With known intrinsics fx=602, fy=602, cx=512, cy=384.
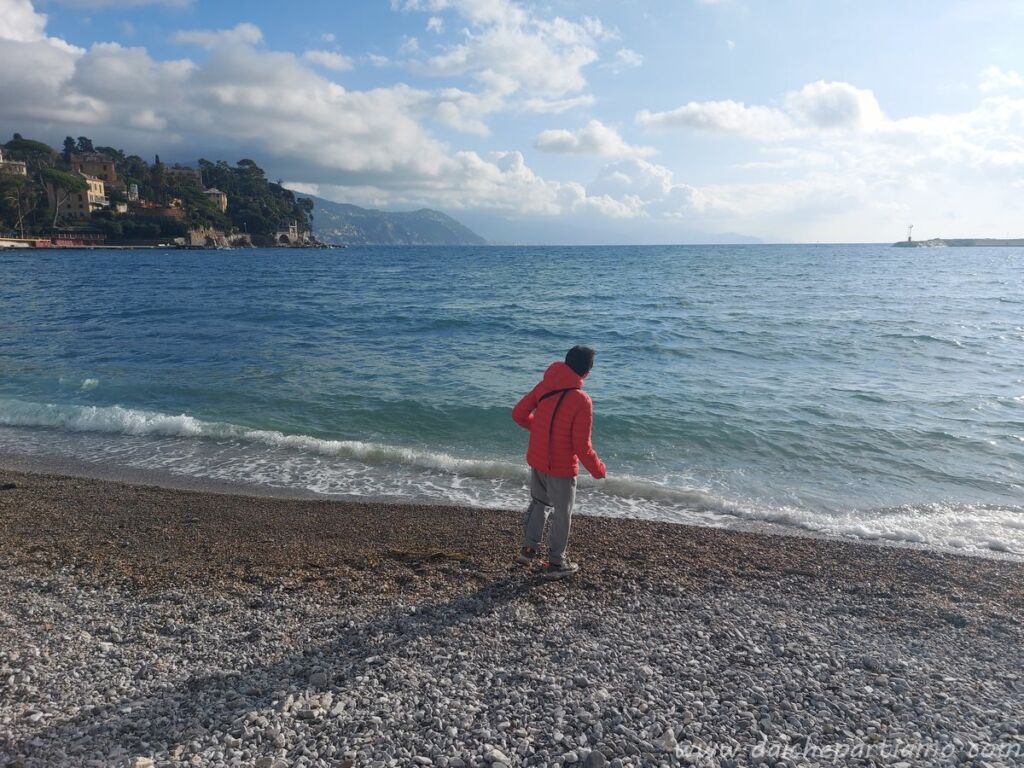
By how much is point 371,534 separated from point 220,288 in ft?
156

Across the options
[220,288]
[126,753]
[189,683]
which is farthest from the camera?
[220,288]

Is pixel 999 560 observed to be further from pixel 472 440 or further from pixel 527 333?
pixel 527 333

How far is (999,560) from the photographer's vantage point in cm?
778

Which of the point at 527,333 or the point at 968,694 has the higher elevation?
the point at 527,333

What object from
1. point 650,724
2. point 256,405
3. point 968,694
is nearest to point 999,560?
point 968,694

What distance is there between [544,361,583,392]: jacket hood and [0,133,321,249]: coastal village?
133725 mm

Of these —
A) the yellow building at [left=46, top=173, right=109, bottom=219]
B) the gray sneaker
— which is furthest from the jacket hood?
the yellow building at [left=46, top=173, right=109, bottom=219]

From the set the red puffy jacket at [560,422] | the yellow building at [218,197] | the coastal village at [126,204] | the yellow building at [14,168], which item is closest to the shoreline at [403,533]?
the red puffy jacket at [560,422]

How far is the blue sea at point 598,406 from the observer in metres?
10.3

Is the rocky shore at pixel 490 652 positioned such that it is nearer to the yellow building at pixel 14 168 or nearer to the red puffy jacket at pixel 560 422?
the red puffy jacket at pixel 560 422

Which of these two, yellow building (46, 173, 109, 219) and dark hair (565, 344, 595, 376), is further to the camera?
yellow building (46, 173, 109, 219)

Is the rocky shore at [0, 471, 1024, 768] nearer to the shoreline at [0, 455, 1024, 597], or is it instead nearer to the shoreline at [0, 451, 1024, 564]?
the shoreline at [0, 455, 1024, 597]

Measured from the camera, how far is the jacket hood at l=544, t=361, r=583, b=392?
584 cm

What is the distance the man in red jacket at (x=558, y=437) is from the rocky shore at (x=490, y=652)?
0.71 meters
